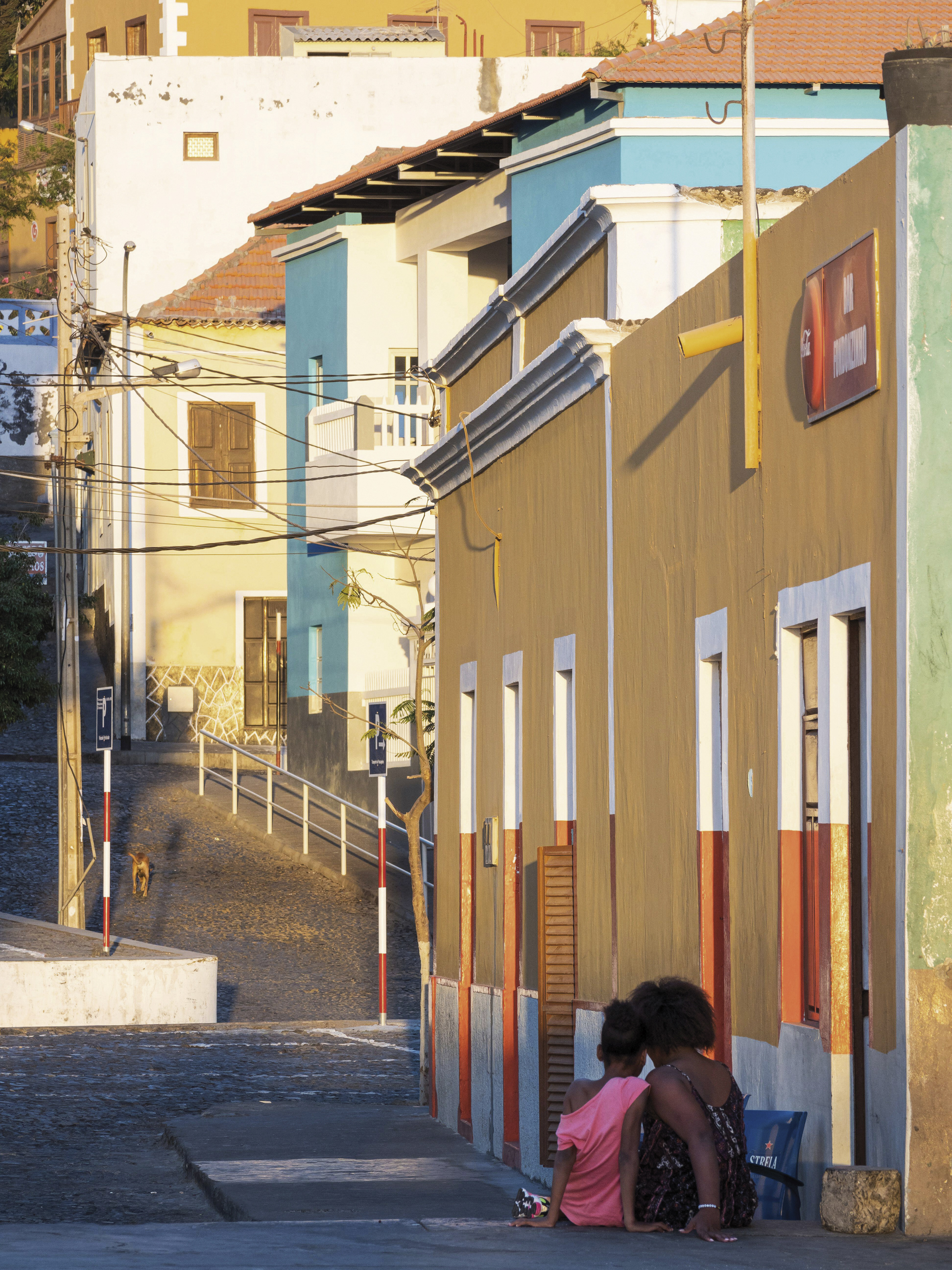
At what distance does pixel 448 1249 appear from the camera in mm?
7816

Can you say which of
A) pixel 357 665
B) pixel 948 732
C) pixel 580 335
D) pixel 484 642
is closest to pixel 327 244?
pixel 357 665

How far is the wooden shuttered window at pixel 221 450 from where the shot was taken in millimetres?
38344

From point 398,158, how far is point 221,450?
36.3 ft

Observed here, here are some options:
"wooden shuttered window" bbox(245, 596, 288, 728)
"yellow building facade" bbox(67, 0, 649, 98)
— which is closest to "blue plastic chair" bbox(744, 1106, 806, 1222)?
"wooden shuttered window" bbox(245, 596, 288, 728)

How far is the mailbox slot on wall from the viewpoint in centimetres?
1458

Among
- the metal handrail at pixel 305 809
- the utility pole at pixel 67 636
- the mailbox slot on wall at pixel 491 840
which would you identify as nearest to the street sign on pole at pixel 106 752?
the utility pole at pixel 67 636

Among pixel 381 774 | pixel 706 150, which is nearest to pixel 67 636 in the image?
pixel 381 774

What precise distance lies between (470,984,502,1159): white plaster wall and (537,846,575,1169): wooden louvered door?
167cm

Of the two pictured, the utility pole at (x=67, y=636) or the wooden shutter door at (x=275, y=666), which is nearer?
the utility pole at (x=67, y=636)

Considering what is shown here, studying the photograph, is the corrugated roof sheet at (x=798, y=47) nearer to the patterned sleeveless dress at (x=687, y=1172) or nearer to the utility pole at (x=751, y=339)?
the utility pole at (x=751, y=339)

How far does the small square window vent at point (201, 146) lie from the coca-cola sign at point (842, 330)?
3425 centimetres

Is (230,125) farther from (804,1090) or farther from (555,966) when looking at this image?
(804,1090)

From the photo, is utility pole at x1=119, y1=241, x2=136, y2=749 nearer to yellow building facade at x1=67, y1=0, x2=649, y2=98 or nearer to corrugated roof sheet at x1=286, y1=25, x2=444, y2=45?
corrugated roof sheet at x1=286, y1=25, x2=444, y2=45

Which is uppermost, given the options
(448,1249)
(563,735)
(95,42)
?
(95,42)
